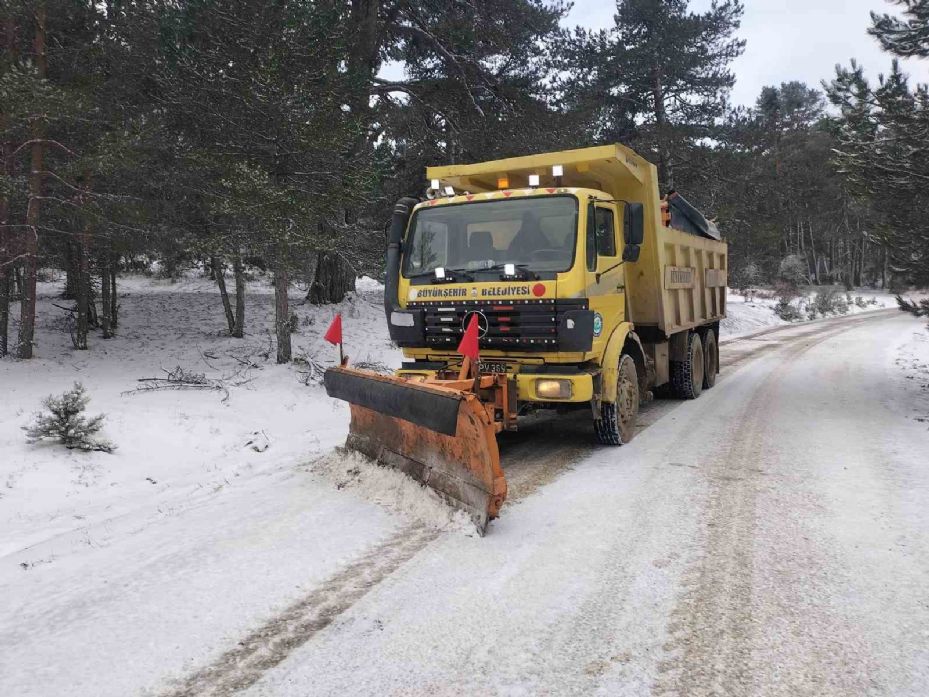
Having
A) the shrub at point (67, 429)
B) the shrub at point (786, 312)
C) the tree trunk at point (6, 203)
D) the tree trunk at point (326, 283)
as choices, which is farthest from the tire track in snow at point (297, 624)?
the shrub at point (786, 312)

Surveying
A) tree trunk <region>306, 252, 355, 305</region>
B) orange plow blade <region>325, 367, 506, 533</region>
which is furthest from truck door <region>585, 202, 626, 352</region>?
tree trunk <region>306, 252, 355, 305</region>

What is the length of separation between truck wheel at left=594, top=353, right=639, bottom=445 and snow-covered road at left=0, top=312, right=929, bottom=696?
2.72 feet

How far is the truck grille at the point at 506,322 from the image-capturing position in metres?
5.70

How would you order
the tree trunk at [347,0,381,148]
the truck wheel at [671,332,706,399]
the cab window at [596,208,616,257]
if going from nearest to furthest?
the cab window at [596,208,616,257] → the truck wheel at [671,332,706,399] → the tree trunk at [347,0,381,148]

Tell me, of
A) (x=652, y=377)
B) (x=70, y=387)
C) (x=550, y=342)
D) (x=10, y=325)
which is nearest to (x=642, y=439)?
(x=652, y=377)

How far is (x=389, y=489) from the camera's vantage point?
493 centimetres

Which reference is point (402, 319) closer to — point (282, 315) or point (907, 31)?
point (282, 315)

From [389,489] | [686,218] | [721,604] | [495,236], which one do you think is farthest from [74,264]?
[721,604]

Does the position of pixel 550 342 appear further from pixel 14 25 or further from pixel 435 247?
pixel 14 25

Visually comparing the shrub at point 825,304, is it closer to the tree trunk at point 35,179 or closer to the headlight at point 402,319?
the headlight at point 402,319

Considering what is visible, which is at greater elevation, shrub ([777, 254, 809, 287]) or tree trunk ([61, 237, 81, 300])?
shrub ([777, 254, 809, 287])

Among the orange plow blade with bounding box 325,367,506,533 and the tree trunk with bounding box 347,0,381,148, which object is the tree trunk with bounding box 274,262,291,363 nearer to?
the tree trunk with bounding box 347,0,381,148

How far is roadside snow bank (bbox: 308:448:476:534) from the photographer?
14.0 feet

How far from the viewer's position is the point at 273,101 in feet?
30.3
